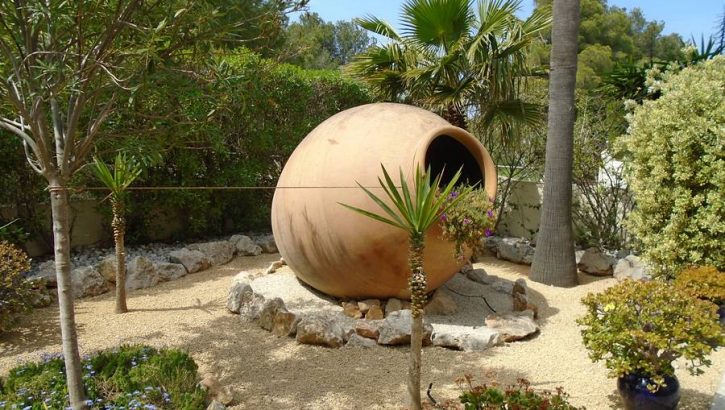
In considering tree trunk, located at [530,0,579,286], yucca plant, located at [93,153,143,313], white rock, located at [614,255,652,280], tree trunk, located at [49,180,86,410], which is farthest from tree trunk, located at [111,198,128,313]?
white rock, located at [614,255,652,280]

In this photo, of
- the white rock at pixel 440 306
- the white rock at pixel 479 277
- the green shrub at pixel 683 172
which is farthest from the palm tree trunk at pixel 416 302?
the green shrub at pixel 683 172

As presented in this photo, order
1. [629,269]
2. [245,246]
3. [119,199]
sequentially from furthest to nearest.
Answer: [245,246]
[629,269]
[119,199]

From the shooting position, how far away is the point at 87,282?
6227mm

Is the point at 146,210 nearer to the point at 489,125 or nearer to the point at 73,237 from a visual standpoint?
the point at 73,237

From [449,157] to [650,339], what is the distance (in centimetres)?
308

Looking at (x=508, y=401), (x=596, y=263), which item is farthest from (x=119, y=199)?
(x=596, y=263)

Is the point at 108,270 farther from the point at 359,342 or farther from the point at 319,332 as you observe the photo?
the point at 359,342

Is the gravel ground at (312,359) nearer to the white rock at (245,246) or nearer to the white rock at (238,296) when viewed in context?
the white rock at (238,296)

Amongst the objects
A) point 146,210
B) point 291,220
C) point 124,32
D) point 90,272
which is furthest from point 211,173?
point 124,32

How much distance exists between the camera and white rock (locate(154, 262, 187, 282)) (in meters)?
6.90

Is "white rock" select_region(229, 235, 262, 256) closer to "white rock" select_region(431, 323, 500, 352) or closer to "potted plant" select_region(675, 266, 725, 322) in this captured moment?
"white rock" select_region(431, 323, 500, 352)

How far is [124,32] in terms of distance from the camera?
317 centimetres

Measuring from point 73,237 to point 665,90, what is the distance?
8.27 m

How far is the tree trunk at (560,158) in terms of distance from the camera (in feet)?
21.5
